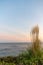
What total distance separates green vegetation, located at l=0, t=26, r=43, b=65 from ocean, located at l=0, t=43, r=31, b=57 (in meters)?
0.15

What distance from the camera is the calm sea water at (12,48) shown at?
12.2 ft

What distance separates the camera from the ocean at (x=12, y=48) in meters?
3.73

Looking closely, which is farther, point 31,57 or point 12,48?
point 12,48

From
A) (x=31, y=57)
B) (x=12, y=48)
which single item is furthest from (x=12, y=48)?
(x=31, y=57)

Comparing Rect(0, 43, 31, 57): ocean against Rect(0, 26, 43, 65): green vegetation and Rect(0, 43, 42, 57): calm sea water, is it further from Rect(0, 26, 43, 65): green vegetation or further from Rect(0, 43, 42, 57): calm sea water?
Rect(0, 26, 43, 65): green vegetation

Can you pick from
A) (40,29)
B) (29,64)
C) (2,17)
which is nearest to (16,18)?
(2,17)

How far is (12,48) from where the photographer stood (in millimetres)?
3805

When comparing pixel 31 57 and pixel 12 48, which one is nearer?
pixel 31 57

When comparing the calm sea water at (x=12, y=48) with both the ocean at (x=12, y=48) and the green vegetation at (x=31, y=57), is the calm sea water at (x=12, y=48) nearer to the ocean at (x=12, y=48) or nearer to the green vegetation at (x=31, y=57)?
the ocean at (x=12, y=48)

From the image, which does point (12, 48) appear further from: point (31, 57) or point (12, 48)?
point (31, 57)

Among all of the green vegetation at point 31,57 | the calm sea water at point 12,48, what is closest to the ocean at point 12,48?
the calm sea water at point 12,48

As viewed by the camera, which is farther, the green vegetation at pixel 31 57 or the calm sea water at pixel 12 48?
the calm sea water at pixel 12 48

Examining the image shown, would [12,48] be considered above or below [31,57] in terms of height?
above

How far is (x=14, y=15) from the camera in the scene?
150 inches
